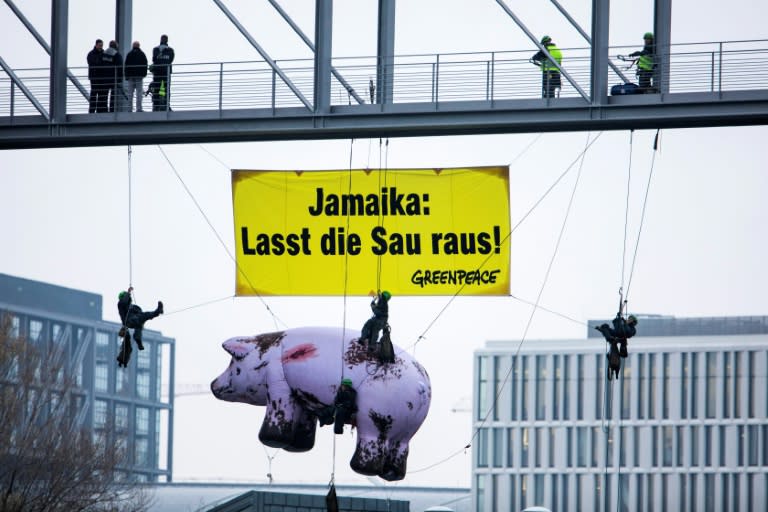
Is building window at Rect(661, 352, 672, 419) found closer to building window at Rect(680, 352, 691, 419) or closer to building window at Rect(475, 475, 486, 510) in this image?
building window at Rect(680, 352, 691, 419)

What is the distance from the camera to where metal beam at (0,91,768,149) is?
30141 millimetres

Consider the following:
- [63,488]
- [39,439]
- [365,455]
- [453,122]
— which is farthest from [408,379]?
[39,439]

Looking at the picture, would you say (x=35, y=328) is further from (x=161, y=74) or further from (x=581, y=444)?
(x=161, y=74)

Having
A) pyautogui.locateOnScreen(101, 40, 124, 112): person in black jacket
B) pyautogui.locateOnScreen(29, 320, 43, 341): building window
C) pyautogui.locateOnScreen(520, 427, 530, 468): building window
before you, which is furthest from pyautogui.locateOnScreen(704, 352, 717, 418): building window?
pyautogui.locateOnScreen(101, 40, 124, 112): person in black jacket

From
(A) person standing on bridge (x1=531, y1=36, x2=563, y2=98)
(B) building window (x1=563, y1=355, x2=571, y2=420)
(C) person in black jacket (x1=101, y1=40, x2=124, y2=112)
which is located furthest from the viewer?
(B) building window (x1=563, y1=355, x2=571, y2=420)

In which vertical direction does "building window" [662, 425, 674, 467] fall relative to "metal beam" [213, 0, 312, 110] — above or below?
below

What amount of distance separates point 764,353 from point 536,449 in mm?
19248

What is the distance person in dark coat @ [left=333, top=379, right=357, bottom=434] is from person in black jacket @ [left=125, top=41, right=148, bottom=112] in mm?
8094

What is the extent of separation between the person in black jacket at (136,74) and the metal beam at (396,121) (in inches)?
27.5

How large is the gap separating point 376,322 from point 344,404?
4.47 feet

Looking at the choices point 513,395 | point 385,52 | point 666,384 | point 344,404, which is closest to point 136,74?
point 385,52

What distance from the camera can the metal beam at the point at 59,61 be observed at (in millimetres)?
32406

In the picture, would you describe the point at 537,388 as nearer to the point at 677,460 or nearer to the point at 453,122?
the point at 677,460

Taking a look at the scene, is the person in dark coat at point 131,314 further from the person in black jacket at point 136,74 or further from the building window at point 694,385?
the building window at point 694,385
